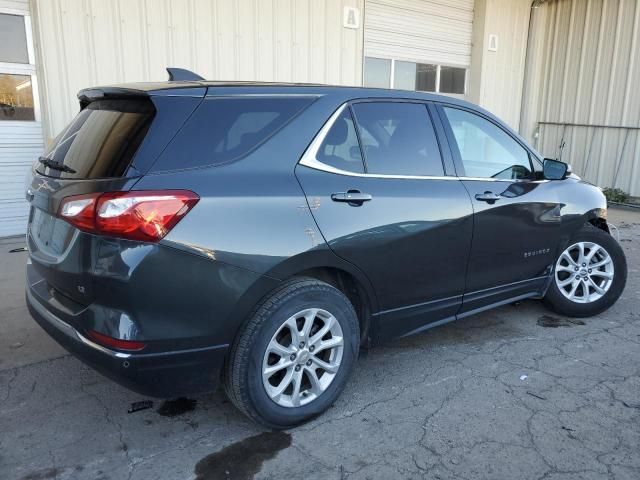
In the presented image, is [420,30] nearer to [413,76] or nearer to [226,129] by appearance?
[413,76]

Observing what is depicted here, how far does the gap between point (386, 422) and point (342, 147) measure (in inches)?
61.4

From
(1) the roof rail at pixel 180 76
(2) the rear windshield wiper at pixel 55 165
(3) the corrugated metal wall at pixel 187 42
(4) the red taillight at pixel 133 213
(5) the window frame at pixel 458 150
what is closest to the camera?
(4) the red taillight at pixel 133 213

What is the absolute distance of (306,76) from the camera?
8.37 metres

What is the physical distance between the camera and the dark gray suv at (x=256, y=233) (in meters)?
2.43

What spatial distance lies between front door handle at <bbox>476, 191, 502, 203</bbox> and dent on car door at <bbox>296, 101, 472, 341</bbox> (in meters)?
0.14

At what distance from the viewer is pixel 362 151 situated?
3178 millimetres

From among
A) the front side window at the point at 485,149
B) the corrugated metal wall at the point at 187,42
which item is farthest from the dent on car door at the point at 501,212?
the corrugated metal wall at the point at 187,42

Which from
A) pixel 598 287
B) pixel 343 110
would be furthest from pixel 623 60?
pixel 343 110

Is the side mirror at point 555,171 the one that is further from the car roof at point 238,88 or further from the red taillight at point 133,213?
the red taillight at point 133,213

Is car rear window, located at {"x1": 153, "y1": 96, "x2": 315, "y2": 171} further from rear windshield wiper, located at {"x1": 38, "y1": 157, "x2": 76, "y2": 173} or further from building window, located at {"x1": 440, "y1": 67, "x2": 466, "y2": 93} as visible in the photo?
building window, located at {"x1": 440, "y1": 67, "x2": 466, "y2": 93}

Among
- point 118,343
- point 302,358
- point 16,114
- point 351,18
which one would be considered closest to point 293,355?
point 302,358

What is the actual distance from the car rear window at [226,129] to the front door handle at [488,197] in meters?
1.41

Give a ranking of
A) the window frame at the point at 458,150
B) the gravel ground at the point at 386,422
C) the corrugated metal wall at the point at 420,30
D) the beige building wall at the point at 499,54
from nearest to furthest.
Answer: the gravel ground at the point at 386,422 → the window frame at the point at 458,150 → the corrugated metal wall at the point at 420,30 → the beige building wall at the point at 499,54

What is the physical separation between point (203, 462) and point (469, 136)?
2685 millimetres
